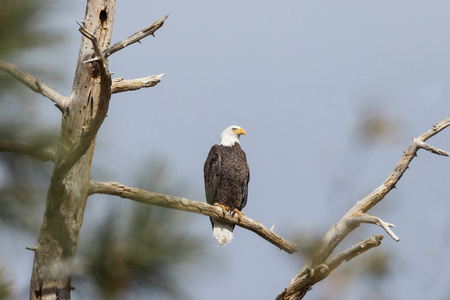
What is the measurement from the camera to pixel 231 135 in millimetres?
6977

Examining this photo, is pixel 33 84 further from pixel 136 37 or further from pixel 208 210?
pixel 208 210

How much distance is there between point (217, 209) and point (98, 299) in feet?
9.67

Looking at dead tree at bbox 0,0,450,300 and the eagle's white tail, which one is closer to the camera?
dead tree at bbox 0,0,450,300

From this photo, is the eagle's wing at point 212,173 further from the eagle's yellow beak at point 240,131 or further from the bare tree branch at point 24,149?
the bare tree branch at point 24,149

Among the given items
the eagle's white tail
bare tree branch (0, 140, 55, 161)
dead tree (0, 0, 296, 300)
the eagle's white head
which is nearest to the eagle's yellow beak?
the eagle's white head

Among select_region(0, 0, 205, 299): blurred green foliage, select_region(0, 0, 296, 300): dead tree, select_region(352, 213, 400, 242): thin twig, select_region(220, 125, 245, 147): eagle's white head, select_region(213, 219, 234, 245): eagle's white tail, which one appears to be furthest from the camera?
select_region(220, 125, 245, 147): eagle's white head

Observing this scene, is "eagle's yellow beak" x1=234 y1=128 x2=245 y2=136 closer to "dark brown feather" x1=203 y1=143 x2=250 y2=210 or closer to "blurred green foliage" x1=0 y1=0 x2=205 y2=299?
"dark brown feather" x1=203 y1=143 x2=250 y2=210

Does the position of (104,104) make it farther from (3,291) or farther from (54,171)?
(3,291)

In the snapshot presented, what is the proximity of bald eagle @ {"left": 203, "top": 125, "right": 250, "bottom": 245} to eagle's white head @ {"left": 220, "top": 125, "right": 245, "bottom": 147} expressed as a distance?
5.6 inches

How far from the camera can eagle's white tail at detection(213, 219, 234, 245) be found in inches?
249

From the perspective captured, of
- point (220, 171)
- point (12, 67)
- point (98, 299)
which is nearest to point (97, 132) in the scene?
point (12, 67)

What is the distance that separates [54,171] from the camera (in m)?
3.92

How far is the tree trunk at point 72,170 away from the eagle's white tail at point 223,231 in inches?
85.4

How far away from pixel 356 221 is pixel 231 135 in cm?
266
